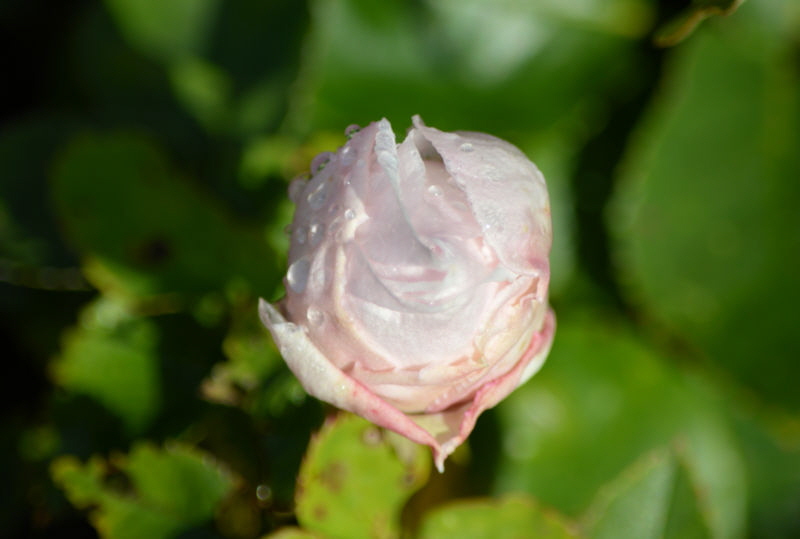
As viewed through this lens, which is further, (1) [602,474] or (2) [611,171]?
(2) [611,171]

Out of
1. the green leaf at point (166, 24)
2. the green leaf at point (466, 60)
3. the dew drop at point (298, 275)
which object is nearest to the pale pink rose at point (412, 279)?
the dew drop at point (298, 275)

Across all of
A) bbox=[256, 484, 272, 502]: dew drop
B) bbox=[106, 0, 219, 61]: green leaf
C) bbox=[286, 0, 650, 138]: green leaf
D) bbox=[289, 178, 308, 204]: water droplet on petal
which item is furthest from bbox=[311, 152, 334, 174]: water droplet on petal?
bbox=[106, 0, 219, 61]: green leaf

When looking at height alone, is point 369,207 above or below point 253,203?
above

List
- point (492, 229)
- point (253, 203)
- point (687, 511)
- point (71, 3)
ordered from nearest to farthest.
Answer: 1. point (492, 229)
2. point (687, 511)
3. point (253, 203)
4. point (71, 3)

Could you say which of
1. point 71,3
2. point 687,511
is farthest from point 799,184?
point 71,3

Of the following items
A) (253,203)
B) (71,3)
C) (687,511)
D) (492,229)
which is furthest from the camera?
(71,3)

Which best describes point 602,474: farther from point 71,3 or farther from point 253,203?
point 71,3

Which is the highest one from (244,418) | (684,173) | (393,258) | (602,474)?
(393,258)

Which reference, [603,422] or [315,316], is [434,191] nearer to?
[315,316]
